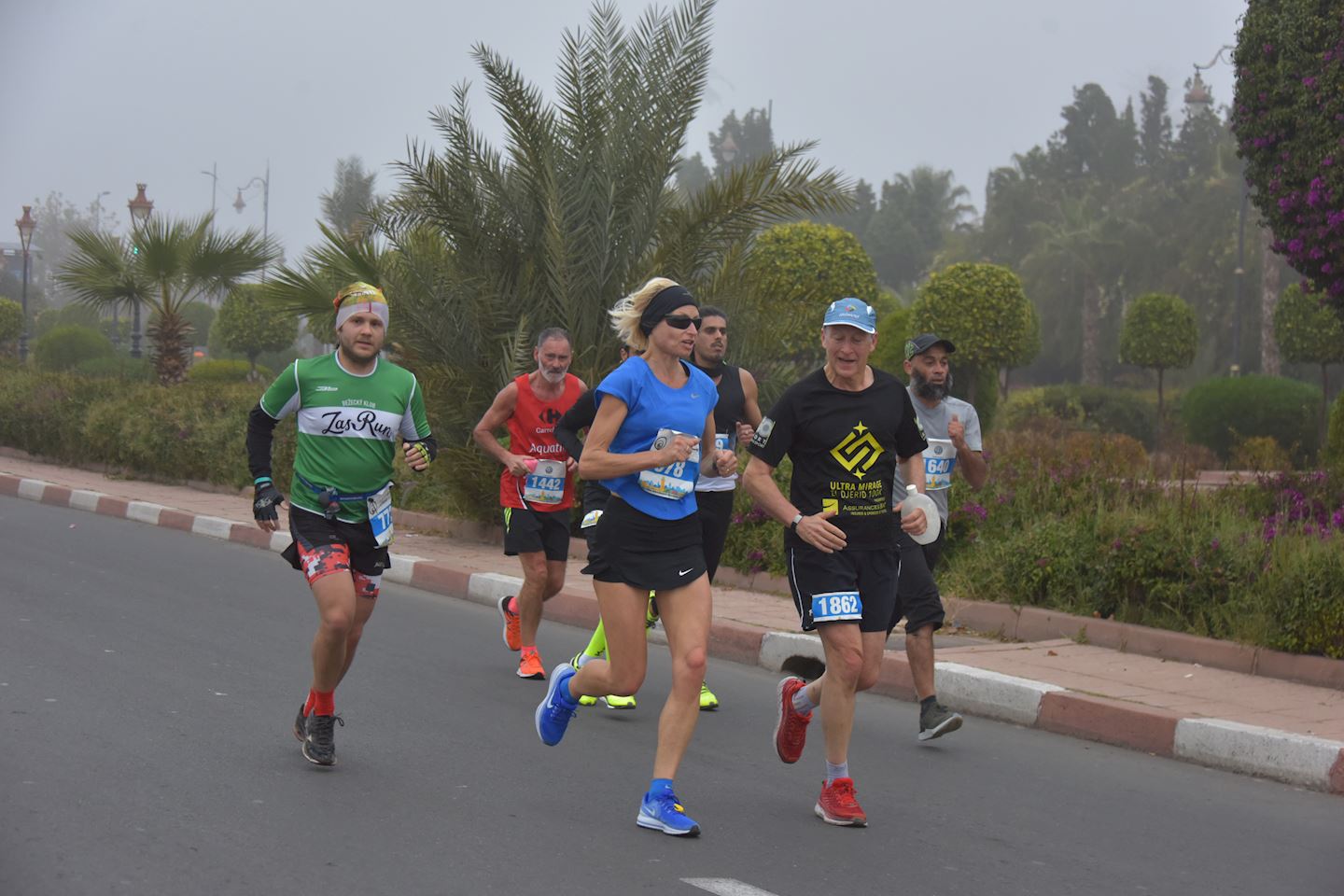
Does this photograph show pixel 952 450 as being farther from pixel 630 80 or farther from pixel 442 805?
pixel 630 80

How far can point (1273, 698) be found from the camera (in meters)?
7.80

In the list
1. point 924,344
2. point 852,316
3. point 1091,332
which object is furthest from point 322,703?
point 1091,332

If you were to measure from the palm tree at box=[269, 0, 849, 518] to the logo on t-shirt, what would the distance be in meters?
8.11

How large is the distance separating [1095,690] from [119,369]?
23743 mm

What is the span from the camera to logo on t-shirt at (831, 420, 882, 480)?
567cm

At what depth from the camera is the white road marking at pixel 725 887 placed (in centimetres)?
479

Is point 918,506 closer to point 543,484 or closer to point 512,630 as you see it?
point 543,484

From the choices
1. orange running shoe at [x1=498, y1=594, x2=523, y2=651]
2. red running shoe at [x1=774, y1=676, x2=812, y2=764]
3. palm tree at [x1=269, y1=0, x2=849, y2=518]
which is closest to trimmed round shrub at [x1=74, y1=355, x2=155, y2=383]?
palm tree at [x1=269, y1=0, x2=849, y2=518]

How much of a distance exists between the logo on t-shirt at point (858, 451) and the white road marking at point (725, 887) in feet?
5.05

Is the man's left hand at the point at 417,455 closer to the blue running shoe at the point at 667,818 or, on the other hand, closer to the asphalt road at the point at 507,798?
the asphalt road at the point at 507,798

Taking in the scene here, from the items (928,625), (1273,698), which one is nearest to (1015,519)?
(1273,698)

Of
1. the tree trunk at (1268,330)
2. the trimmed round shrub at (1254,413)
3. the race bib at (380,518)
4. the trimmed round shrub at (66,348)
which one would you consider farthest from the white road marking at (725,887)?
the tree trunk at (1268,330)

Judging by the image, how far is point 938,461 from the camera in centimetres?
739

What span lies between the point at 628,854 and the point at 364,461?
1982 millimetres
